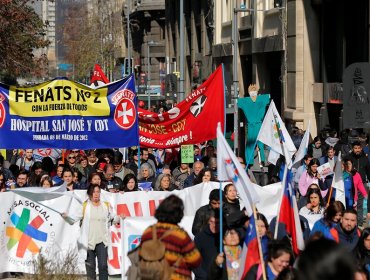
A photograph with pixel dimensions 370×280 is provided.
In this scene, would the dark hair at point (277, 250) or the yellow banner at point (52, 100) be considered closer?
the dark hair at point (277, 250)

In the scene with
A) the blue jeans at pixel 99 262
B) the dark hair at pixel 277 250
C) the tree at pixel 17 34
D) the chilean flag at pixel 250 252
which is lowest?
the blue jeans at pixel 99 262

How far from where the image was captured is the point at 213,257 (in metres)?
8.16

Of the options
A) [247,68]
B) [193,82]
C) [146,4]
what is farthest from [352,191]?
[146,4]

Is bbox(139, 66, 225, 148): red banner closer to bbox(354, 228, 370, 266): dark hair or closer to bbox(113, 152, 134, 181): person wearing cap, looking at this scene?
bbox(113, 152, 134, 181): person wearing cap

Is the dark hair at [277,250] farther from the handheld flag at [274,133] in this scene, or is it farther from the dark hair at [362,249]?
the handheld flag at [274,133]

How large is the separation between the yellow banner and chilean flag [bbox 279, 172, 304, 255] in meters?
6.27

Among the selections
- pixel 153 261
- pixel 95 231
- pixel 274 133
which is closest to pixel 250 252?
pixel 153 261

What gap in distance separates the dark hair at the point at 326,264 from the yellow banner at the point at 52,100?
37.0 ft

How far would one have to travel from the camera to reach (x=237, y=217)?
8.57 meters

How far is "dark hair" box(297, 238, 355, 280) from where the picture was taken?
320 cm

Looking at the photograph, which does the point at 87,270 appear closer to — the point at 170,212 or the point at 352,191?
the point at 170,212

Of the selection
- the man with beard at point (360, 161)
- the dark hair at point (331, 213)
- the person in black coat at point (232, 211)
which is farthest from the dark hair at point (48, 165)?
the dark hair at point (331, 213)

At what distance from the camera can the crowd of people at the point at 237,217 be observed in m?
Answer: 4.24

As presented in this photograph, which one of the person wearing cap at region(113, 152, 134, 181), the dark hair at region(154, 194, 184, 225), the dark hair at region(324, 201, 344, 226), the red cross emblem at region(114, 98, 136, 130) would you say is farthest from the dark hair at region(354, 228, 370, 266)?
the person wearing cap at region(113, 152, 134, 181)
